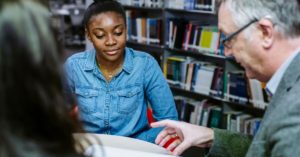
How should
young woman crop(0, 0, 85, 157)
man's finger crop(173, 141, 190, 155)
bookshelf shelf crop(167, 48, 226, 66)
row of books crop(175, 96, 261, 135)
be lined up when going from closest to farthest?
young woman crop(0, 0, 85, 157) < man's finger crop(173, 141, 190, 155) < row of books crop(175, 96, 261, 135) < bookshelf shelf crop(167, 48, 226, 66)

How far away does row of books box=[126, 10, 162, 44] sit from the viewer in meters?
4.32

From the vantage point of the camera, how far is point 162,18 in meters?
4.32

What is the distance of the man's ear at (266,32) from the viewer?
1233 mm

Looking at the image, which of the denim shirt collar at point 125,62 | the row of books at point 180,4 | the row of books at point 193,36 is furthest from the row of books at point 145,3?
the denim shirt collar at point 125,62

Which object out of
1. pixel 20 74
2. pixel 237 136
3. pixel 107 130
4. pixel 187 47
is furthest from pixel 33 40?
pixel 187 47

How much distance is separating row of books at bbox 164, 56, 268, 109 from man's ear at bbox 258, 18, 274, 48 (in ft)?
7.14

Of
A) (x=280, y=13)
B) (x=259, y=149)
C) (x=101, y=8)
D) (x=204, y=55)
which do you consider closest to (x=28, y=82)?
(x=259, y=149)

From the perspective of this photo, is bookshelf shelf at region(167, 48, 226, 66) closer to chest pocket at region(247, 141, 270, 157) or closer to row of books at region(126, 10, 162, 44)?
row of books at region(126, 10, 162, 44)

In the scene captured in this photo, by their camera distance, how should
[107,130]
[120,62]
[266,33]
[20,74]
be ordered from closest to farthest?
[20,74] → [266,33] → [107,130] → [120,62]

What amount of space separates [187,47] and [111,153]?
2.83 meters

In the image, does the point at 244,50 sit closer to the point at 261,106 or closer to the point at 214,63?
the point at 261,106

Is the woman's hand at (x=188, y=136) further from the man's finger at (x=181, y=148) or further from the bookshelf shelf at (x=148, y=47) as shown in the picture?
the bookshelf shelf at (x=148, y=47)

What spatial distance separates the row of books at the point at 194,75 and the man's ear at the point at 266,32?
8.26ft

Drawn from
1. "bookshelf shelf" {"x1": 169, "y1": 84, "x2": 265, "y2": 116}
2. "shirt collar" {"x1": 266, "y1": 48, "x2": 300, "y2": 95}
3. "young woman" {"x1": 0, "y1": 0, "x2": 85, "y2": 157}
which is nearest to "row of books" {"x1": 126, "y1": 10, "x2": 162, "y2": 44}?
"bookshelf shelf" {"x1": 169, "y1": 84, "x2": 265, "y2": 116}
